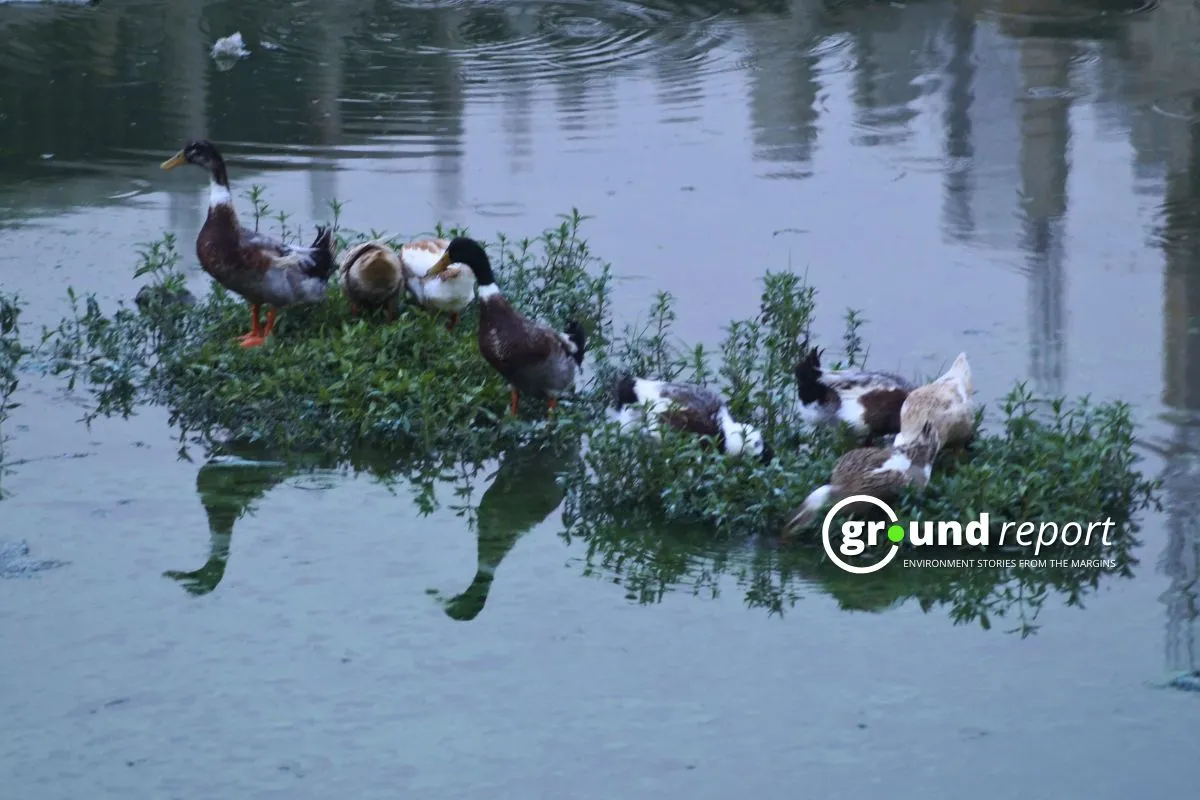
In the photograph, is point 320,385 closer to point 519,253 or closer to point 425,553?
point 425,553

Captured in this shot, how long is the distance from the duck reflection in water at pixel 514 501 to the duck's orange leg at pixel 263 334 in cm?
150

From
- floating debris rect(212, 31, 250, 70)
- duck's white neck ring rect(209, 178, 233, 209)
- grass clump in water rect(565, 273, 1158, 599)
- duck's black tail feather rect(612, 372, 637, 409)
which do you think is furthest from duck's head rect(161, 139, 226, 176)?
floating debris rect(212, 31, 250, 70)

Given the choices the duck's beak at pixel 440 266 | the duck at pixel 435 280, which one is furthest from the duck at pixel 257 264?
the duck's beak at pixel 440 266

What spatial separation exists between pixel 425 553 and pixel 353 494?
0.61 m

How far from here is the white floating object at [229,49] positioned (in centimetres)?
1423

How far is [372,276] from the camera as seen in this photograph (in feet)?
26.8

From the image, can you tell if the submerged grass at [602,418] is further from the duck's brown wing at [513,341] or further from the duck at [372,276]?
the duck's brown wing at [513,341]

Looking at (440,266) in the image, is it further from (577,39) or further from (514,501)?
(577,39)

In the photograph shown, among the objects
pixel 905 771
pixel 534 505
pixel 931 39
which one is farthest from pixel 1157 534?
pixel 931 39

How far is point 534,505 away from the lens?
702 centimetres

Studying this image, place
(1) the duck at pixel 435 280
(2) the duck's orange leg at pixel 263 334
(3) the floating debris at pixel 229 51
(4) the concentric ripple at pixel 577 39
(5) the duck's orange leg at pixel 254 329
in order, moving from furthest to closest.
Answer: (3) the floating debris at pixel 229 51 → (4) the concentric ripple at pixel 577 39 → (5) the duck's orange leg at pixel 254 329 → (2) the duck's orange leg at pixel 263 334 → (1) the duck at pixel 435 280

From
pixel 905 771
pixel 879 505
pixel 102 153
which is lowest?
pixel 905 771

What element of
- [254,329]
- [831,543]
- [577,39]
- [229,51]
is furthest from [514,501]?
[577,39]

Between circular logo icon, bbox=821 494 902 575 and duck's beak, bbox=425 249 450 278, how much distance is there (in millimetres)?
2262
